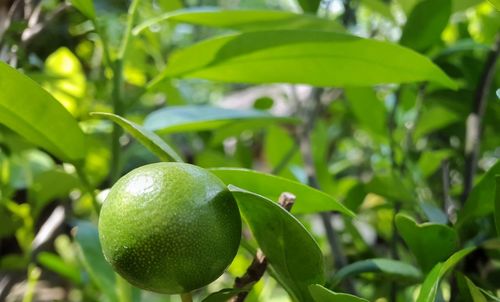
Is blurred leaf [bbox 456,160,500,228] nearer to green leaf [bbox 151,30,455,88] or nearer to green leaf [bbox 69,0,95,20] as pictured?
green leaf [bbox 151,30,455,88]

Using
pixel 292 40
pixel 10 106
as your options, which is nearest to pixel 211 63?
pixel 292 40

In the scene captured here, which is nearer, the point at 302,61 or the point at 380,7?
the point at 302,61

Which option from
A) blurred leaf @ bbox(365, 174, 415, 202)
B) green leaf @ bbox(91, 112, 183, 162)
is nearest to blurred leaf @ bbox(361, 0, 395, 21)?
blurred leaf @ bbox(365, 174, 415, 202)

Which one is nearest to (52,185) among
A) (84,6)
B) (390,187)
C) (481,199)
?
(84,6)

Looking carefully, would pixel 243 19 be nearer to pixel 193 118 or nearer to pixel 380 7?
pixel 193 118

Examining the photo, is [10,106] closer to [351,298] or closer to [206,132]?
[351,298]
